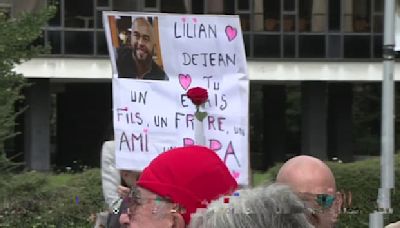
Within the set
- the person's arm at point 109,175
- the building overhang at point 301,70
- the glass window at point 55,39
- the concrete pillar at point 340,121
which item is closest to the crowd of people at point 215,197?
the person's arm at point 109,175

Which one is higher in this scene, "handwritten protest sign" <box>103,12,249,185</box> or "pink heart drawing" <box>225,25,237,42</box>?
"pink heart drawing" <box>225,25,237,42</box>

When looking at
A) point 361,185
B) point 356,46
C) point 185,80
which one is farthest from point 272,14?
point 185,80

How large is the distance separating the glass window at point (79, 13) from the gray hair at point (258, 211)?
28.5 metres

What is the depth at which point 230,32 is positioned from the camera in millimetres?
4930

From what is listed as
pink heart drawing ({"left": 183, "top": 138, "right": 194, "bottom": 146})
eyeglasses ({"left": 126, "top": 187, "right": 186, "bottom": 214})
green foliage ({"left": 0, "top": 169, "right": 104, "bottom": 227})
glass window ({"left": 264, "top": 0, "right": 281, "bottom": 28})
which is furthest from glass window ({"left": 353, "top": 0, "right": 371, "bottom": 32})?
eyeglasses ({"left": 126, "top": 187, "right": 186, "bottom": 214})

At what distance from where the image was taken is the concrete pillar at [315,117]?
30875 millimetres

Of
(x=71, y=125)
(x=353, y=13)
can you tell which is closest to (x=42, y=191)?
(x=353, y=13)

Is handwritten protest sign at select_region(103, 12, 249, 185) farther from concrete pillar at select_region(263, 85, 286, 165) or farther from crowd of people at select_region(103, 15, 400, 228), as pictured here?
concrete pillar at select_region(263, 85, 286, 165)

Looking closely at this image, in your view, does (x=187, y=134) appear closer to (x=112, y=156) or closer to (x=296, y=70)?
(x=112, y=156)

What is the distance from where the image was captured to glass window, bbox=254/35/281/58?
30266 millimetres

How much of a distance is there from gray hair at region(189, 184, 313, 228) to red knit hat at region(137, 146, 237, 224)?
330mm

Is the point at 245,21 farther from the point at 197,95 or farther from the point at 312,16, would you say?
the point at 197,95

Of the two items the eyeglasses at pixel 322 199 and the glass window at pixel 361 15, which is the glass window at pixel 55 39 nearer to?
the glass window at pixel 361 15

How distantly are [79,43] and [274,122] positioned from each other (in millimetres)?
10194
